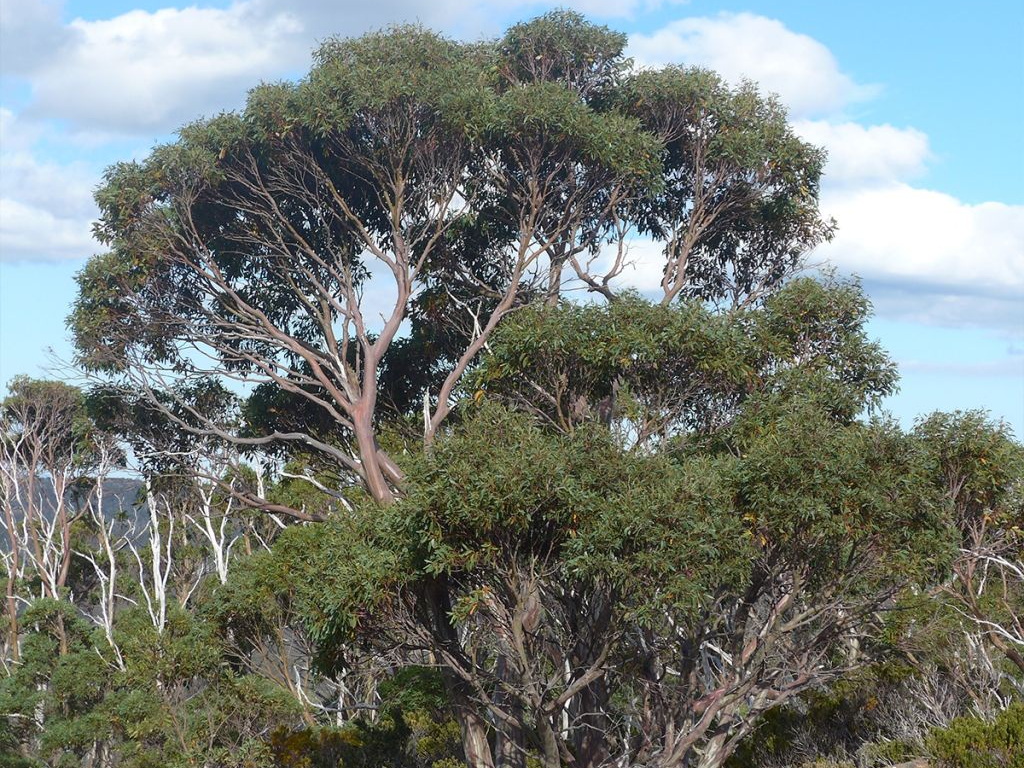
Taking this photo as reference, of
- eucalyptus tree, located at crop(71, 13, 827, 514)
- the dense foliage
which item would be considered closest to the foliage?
the dense foliage

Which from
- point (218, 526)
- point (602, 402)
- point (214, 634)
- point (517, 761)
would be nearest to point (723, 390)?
point (602, 402)

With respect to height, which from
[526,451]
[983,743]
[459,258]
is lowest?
[983,743]

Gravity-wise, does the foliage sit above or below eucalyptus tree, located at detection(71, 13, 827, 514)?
below

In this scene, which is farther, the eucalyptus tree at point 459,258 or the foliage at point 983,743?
the eucalyptus tree at point 459,258

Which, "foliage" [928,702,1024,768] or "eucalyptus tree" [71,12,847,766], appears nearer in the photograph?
"foliage" [928,702,1024,768]

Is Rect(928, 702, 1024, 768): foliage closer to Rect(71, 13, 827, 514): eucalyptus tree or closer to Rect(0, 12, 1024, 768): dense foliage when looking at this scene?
Rect(0, 12, 1024, 768): dense foliage

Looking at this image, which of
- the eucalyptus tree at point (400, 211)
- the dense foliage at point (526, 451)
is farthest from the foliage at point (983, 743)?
the eucalyptus tree at point (400, 211)

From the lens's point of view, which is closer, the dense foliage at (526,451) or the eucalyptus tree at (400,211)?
the dense foliage at (526,451)

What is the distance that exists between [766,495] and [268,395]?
11.3m

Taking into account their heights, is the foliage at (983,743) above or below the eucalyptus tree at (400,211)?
below

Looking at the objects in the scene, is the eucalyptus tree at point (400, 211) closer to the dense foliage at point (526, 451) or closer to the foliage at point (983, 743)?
the dense foliage at point (526, 451)

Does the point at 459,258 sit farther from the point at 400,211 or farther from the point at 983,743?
the point at 983,743

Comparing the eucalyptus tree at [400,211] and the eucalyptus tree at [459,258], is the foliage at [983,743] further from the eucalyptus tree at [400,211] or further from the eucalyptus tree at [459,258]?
the eucalyptus tree at [400,211]

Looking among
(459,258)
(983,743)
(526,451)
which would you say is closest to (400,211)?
(459,258)
